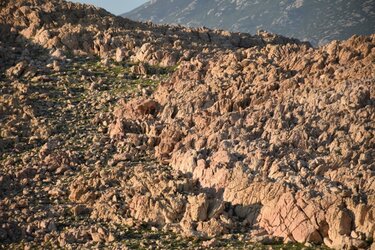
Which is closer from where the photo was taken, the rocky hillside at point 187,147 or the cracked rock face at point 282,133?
the cracked rock face at point 282,133

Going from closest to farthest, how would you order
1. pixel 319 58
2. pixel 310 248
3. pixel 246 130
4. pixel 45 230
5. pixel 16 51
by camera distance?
pixel 310 248, pixel 45 230, pixel 246 130, pixel 319 58, pixel 16 51

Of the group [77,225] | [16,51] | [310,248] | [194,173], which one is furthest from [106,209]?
[16,51]

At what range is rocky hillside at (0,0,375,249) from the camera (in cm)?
5762

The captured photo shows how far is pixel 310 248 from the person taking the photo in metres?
54.4

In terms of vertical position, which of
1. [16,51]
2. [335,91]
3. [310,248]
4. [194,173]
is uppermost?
[16,51]

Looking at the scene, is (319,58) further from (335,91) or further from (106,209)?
(106,209)

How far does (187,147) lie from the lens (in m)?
68.0

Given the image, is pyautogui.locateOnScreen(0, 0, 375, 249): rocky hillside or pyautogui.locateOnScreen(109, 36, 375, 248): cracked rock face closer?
pyautogui.locateOnScreen(109, 36, 375, 248): cracked rock face

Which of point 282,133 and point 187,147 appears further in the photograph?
point 187,147

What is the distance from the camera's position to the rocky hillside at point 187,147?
189ft

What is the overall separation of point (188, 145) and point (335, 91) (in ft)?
37.5

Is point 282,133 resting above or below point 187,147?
above

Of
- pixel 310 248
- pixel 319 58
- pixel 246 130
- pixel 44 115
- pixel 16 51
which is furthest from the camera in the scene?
pixel 16 51

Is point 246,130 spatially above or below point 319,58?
below
